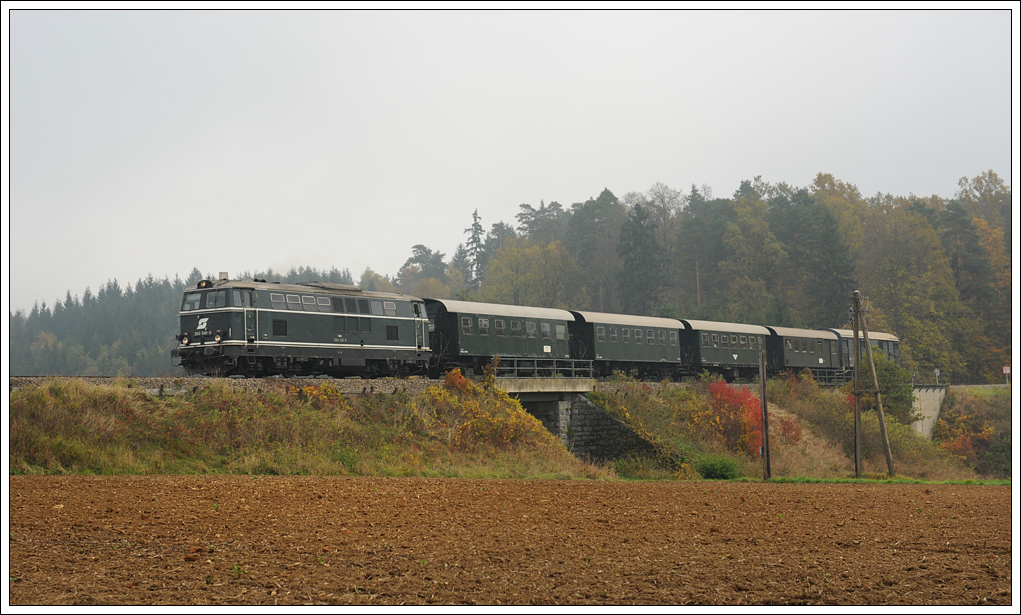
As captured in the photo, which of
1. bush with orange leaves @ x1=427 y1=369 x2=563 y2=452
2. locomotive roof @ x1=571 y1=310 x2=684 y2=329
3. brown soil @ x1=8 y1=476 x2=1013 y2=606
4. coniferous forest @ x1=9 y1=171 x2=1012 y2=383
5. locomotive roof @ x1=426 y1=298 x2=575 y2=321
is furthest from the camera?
coniferous forest @ x1=9 y1=171 x2=1012 y2=383

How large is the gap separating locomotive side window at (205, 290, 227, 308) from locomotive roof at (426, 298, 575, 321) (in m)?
8.73

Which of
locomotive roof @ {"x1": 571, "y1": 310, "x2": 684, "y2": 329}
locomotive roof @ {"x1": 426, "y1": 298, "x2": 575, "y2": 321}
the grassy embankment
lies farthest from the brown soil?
locomotive roof @ {"x1": 571, "y1": 310, "x2": 684, "y2": 329}

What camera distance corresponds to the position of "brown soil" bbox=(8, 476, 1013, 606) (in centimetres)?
858

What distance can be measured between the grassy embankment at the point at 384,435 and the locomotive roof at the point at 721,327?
4852 mm

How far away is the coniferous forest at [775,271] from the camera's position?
7656cm

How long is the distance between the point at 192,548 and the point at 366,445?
1194 cm

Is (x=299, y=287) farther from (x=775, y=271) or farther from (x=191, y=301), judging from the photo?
(x=775, y=271)

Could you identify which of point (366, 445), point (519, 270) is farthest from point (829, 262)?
point (366, 445)

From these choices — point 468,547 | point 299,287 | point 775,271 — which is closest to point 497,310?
point 299,287

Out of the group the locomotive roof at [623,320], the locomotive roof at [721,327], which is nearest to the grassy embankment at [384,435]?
the locomotive roof at [623,320]

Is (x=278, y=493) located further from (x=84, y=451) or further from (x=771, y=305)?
(x=771, y=305)

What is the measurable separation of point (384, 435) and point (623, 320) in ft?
58.8

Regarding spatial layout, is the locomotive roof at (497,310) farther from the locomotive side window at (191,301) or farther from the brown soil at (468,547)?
the brown soil at (468,547)

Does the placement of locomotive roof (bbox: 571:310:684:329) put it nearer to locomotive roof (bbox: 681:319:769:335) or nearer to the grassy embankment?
locomotive roof (bbox: 681:319:769:335)
